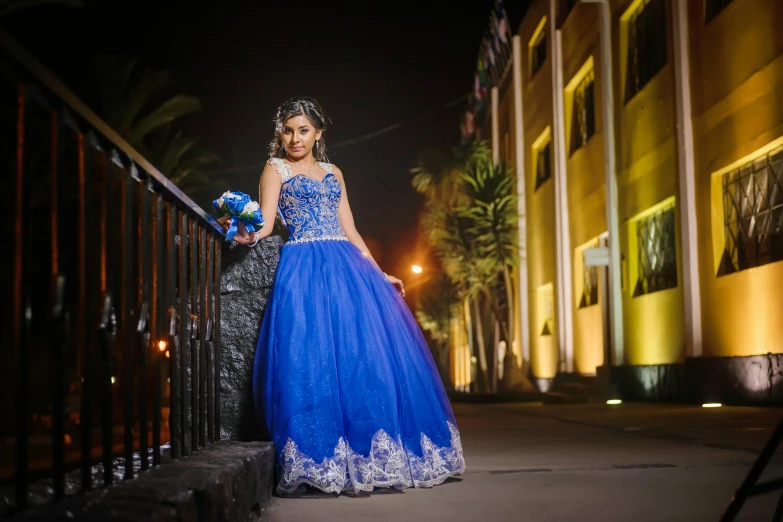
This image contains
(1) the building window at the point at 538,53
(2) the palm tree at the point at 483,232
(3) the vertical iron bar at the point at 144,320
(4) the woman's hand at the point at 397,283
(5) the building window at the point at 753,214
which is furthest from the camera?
(2) the palm tree at the point at 483,232

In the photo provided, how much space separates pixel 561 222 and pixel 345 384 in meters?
17.0

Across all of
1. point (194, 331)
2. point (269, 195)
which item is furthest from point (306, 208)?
point (194, 331)

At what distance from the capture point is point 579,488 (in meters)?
4.45

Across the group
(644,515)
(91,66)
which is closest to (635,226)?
(91,66)

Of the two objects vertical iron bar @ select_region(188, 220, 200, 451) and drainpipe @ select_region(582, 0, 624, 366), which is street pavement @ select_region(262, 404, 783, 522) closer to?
vertical iron bar @ select_region(188, 220, 200, 451)

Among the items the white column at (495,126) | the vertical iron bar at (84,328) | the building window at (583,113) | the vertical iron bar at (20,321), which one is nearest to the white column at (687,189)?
the building window at (583,113)

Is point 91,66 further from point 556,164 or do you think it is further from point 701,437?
point 701,437

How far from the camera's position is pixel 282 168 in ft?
16.8

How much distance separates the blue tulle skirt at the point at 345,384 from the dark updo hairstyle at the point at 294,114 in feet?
1.99

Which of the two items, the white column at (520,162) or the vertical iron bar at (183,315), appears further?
the white column at (520,162)

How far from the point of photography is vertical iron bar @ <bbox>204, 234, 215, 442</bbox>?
4398 millimetres

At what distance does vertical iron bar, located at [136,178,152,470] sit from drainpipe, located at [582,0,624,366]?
14.3 m

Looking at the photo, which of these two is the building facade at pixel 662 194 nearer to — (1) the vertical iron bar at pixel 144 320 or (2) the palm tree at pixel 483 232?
(2) the palm tree at pixel 483 232

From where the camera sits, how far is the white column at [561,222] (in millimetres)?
21000
